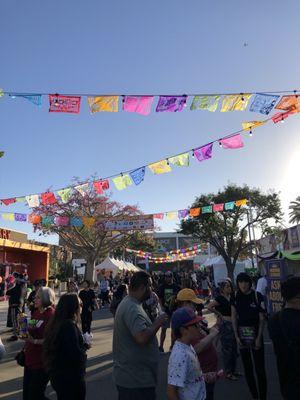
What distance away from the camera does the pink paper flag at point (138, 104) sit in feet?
31.8

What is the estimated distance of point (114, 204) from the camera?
3362 centimetres

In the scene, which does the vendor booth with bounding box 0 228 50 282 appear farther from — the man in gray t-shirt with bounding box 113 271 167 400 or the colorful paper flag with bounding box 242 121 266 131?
the man in gray t-shirt with bounding box 113 271 167 400

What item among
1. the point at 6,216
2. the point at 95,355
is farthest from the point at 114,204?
the point at 95,355

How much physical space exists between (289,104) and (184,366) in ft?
29.1

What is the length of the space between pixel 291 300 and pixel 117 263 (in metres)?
29.9

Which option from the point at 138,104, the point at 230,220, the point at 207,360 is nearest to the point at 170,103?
the point at 138,104

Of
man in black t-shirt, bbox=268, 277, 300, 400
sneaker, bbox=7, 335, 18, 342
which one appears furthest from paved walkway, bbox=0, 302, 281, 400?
man in black t-shirt, bbox=268, 277, 300, 400

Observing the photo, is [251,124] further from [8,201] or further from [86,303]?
[8,201]

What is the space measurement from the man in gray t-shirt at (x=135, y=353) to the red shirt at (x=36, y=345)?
1.21 metres

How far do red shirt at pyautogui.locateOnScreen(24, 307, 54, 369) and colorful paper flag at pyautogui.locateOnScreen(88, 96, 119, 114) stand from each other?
21.0ft

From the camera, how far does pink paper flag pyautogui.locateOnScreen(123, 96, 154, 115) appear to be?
9703 mm

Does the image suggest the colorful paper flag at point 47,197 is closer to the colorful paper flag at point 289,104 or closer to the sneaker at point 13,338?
the sneaker at point 13,338

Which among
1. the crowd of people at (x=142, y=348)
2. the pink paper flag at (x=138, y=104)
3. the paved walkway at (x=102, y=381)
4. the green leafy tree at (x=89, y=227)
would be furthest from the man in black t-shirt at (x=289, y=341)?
the green leafy tree at (x=89, y=227)

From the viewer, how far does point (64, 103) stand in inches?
380
